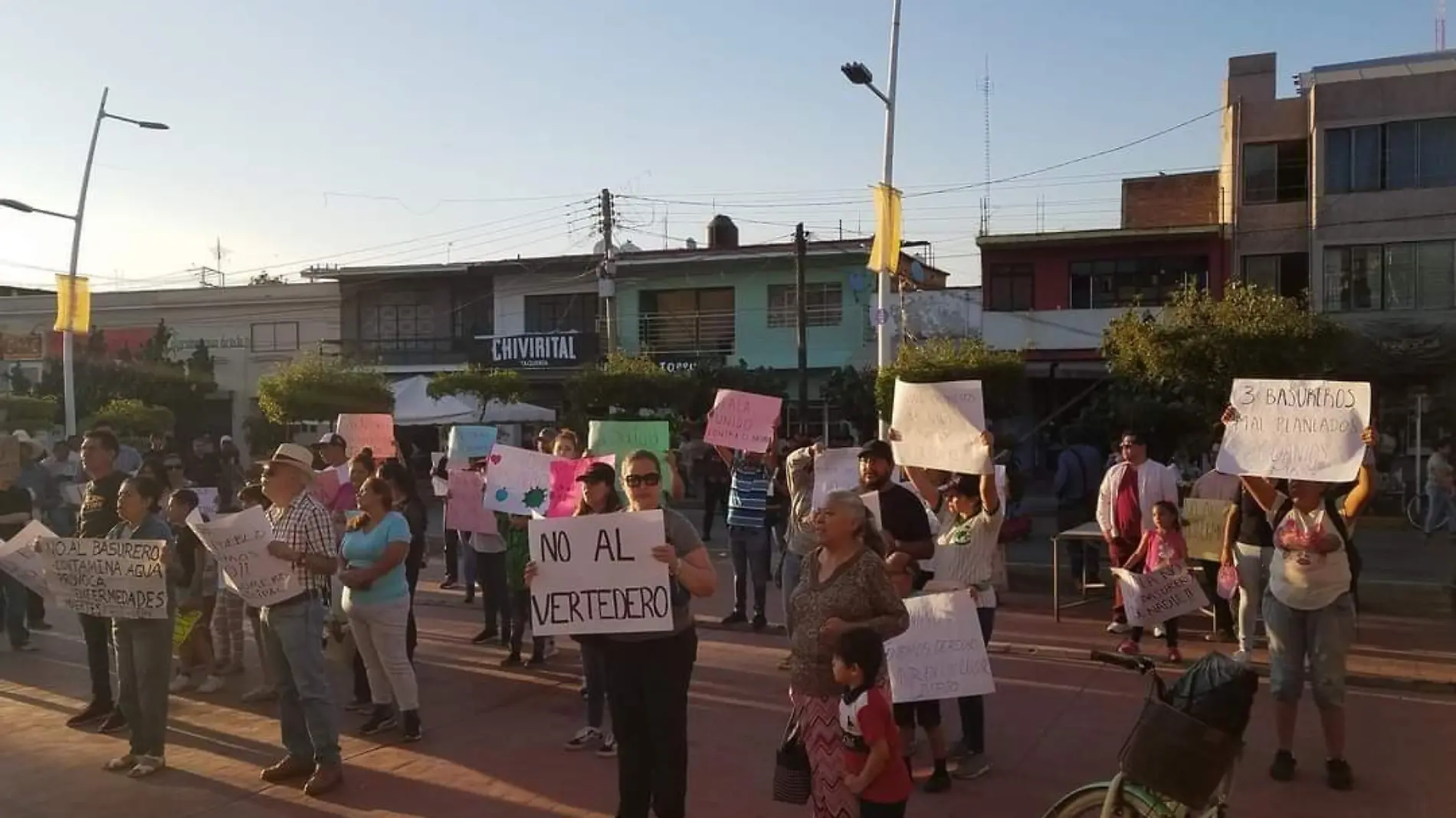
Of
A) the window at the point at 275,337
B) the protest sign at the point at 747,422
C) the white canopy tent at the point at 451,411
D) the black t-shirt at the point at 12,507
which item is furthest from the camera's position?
the window at the point at 275,337

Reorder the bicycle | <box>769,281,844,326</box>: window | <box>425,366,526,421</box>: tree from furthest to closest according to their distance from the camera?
<box>769,281,844,326</box>: window → <box>425,366,526,421</box>: tree → the bicycle

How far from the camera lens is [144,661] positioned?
22.4 ft

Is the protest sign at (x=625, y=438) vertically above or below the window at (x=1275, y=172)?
below

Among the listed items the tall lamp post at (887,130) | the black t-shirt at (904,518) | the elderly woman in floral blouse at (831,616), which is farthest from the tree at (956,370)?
the elderly woman in floral blouse at (831,616)

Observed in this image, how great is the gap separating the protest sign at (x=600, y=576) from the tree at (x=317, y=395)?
2326cm

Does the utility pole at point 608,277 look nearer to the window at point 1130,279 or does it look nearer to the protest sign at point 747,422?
the window at point 1130,279

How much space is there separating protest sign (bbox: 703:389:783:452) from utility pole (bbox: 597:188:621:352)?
22712mm

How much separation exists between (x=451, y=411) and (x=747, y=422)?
1876 centimetres

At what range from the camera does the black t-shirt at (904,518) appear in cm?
678

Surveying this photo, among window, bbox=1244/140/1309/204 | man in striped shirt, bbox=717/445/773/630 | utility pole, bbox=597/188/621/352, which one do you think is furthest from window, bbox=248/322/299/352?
man in striped shirt, bbox=717/445/773/630

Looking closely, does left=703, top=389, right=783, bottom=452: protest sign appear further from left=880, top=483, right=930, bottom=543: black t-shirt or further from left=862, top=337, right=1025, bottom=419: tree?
left=862, top=337, right=1025, bottom=419: tree

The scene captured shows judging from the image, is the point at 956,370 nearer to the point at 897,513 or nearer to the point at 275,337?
the point at 897,513

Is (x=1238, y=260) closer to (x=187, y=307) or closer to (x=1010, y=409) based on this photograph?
(x=1010, y=409)

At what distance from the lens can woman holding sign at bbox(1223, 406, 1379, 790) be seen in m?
6.32
